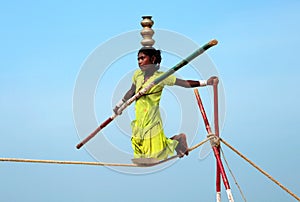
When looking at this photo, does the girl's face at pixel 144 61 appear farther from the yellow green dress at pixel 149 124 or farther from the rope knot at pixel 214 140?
the rope knot at pixel 214 140

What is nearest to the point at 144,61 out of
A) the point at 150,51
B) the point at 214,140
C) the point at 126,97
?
the point at 150,51

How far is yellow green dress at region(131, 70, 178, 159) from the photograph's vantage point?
671 centimetres

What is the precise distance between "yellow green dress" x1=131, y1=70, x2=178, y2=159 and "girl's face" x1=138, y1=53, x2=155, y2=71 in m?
0.09

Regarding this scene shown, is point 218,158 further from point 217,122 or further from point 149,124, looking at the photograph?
point 149,124

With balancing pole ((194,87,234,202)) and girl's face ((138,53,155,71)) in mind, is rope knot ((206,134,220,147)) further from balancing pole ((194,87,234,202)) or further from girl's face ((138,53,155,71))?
girl's face ((138,53,155,71))

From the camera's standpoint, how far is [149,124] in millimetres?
6715

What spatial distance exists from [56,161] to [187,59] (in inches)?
69.6

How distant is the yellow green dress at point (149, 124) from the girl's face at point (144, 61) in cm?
9

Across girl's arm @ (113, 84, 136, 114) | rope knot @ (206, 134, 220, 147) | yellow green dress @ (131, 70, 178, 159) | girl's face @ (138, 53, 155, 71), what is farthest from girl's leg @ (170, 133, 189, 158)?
girl's face @ (138, 53, 155, 71)

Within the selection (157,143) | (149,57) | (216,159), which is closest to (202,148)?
(216,159)

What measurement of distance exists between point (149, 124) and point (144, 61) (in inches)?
25.1

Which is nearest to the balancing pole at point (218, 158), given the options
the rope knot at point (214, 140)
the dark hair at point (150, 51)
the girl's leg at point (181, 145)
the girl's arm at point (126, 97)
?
the rope knot at point (214, 140)

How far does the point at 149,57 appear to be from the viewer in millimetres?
6766

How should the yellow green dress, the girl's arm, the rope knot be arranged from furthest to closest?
the rope knot
the girl's arm
the yellow green dress
